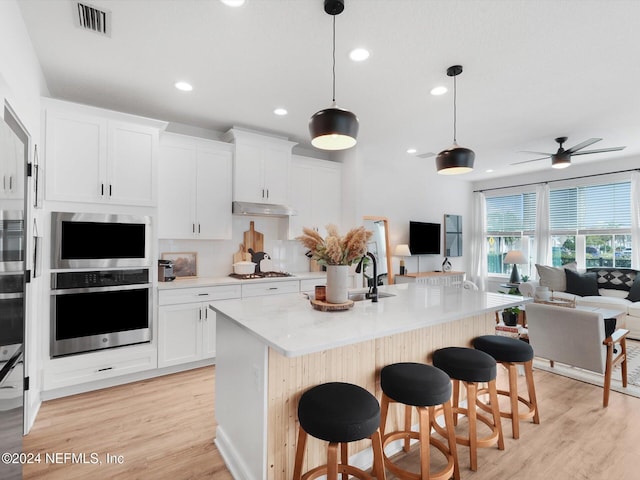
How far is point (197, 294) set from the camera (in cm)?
351

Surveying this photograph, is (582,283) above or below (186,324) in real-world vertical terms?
above

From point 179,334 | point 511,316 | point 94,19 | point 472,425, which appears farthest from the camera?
point 511,316

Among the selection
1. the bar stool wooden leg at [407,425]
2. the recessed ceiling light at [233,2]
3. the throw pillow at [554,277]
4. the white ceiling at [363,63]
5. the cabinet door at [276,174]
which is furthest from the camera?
the throw pillow at [554,277]

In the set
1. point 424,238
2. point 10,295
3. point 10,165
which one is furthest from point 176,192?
point 424,238

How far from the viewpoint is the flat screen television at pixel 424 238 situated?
6508 millimetres

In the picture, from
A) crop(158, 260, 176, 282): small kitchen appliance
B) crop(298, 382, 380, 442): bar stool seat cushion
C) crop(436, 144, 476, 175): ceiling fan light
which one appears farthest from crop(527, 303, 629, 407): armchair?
crop(158, 260, 176, 282): small kitchen appliance

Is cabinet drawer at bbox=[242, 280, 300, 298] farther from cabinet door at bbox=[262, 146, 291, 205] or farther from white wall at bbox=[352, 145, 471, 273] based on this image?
white wall at bbox=[352, 145, 471, 273]

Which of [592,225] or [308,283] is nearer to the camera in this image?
[308,283]

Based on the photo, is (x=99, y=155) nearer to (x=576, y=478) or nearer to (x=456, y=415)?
(x=456, y=415)

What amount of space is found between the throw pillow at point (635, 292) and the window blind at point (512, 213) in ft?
6.56

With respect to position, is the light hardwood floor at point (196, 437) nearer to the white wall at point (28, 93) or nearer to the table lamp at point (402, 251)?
the white wall at point (28, 93)

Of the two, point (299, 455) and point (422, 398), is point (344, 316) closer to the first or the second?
point (422, 398)

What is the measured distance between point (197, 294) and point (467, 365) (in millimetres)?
2723

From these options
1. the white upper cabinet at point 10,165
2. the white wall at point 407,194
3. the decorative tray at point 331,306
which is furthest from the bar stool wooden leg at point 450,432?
the white wall at point 407,194
